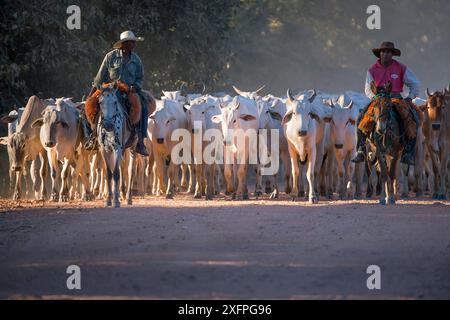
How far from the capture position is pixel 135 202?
19781mm

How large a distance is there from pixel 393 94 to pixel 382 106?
95cm

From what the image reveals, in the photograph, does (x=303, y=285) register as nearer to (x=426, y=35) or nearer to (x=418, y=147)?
(x=418, y=147)

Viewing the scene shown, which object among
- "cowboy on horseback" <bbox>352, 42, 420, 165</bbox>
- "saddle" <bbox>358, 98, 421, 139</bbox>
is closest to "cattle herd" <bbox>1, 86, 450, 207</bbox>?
"cowboy on horseback" <bbox>352, 42, 420, 165</bbox>

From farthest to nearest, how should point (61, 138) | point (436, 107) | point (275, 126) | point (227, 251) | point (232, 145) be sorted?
point (275, 126)
point (436, 107)
point (232, 145)
point (61, 138)
point (227, 251)

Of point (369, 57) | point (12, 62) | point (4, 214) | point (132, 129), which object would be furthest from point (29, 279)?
point (369, 57)

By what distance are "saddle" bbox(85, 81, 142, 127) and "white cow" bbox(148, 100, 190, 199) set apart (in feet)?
10.6

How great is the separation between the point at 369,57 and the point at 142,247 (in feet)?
165

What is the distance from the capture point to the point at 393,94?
18844 mm

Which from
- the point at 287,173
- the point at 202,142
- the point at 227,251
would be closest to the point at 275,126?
the point at 287,173

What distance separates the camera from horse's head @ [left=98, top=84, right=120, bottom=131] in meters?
17.6

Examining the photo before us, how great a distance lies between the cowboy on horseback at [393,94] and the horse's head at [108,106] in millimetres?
4182

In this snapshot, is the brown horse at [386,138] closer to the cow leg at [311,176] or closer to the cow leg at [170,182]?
the cow leg at [311,176]

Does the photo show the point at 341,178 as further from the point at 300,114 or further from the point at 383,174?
the point at 383,174

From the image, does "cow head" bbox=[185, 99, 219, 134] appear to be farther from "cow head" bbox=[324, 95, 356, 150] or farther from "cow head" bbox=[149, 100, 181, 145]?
"cow head" bbox=[324, 95, 356, 150]
